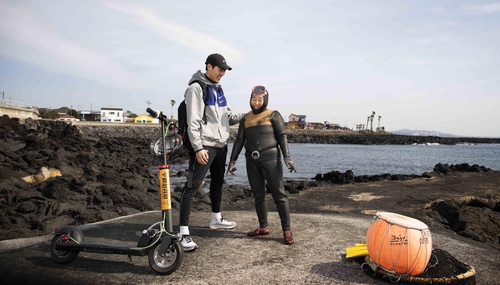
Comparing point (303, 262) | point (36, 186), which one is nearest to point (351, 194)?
point (303, 262)

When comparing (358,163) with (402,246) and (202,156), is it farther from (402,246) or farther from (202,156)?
(402,246)

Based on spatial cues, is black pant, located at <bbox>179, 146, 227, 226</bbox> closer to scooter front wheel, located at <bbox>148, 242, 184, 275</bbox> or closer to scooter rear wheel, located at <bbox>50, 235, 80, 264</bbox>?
scooter front wheel, located at <bbox>148, 242, 184, 275</bbox>

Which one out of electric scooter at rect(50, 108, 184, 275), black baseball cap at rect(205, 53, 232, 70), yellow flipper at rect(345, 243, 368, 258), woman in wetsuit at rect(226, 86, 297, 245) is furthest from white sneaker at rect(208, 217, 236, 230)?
black baseball cap at rect(205, 53, 232, 70)

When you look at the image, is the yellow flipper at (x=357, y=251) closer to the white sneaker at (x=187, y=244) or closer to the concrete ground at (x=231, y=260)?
the concrete ground at (x=231, y=260)

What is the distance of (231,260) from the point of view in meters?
4.34

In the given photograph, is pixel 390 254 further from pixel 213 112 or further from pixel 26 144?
pixel 26 144

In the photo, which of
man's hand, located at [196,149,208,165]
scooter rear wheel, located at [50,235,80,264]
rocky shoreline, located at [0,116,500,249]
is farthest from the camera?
rocky shoreline, located at [0,116,500,249]

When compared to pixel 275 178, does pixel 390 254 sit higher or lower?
lower

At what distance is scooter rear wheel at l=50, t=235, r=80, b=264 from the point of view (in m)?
4.14

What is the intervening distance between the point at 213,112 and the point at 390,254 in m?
2.65

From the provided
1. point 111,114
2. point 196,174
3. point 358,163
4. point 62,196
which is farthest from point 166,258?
point 111,114

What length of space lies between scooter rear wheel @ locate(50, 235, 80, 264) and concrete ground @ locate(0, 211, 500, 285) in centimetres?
7

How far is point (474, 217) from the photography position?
1014 centimetres

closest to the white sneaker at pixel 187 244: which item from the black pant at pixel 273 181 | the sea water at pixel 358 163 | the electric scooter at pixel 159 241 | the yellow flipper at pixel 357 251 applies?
the electric scooter at pixel 159 241
